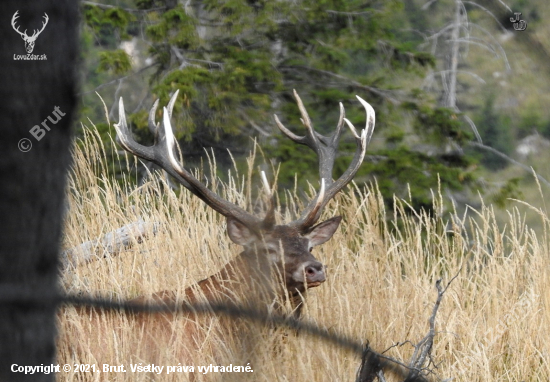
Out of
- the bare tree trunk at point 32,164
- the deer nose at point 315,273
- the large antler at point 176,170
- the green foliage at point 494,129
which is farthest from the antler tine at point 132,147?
the green foliage at point 494,129

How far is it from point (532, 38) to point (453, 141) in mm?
9231

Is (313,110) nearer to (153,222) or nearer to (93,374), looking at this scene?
(153,222)

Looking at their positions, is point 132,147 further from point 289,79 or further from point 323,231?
point 289,79

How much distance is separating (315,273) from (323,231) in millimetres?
560

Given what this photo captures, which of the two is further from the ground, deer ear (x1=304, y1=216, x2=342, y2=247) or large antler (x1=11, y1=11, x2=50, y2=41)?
deer ear (x1=304, y1=216, x2=342, y2=247)

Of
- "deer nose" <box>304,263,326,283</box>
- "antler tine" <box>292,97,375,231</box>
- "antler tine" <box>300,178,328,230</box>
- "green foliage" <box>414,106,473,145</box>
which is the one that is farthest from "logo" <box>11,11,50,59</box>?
"green foliage" <box>414,106,473,145</box>

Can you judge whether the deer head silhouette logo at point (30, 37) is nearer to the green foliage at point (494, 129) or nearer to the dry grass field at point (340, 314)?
the dry grass field at point (340, 314)

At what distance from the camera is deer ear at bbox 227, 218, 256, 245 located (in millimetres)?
3559

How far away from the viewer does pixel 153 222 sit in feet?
14.5

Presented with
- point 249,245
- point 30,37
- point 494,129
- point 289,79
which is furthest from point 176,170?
point 494,129

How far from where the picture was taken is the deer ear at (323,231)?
376cm

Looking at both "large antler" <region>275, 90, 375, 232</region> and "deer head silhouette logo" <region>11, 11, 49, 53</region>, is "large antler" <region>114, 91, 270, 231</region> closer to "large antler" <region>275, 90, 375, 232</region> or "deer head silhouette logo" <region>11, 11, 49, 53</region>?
"large antler" <region>275, 90, 375, 232</region>

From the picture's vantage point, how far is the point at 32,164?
39.1 inches

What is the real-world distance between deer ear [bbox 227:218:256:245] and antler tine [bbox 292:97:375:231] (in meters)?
0.24
